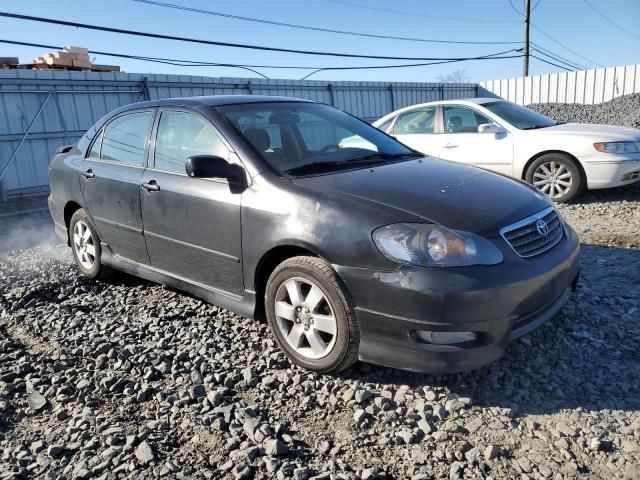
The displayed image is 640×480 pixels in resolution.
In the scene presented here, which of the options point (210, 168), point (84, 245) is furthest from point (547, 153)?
point (84, 245)

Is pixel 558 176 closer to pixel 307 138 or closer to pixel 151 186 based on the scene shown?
pixel 307 138

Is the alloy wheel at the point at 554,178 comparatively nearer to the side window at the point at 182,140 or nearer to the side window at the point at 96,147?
the side window at the point at 182,140

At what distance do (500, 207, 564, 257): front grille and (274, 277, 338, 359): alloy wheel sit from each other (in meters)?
1.06

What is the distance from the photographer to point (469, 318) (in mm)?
2582

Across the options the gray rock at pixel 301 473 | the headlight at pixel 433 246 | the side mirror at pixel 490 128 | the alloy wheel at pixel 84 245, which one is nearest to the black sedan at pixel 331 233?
the headlight at pixel 433 246

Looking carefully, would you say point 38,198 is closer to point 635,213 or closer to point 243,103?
point 243,103

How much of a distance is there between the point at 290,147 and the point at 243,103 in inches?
23.9

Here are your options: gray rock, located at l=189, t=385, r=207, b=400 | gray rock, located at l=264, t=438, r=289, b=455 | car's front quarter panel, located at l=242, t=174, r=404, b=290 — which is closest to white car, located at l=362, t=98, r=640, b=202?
car's front quarter panel, located at l=242, t=174, r=404, b=290

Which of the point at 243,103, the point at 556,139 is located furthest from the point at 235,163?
the point at 556,139

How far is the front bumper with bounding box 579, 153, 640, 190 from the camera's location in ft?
22.4

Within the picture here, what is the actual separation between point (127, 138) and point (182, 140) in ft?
2.76

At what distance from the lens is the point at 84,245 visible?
16.3 ft

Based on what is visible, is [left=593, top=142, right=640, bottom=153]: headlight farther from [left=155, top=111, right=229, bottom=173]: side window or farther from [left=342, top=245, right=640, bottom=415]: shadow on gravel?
[left=155, top=111, right=229, bottom=173]: side window

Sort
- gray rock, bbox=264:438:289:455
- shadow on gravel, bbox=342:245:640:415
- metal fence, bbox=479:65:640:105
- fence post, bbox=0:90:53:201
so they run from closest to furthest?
gray rock, bbox=264:438:289:455 < shadow on gravel, bbox=342:245:640:415 < fence post, bbox=0:90:53:201 < metal fence, bbox=479:65:640:105
